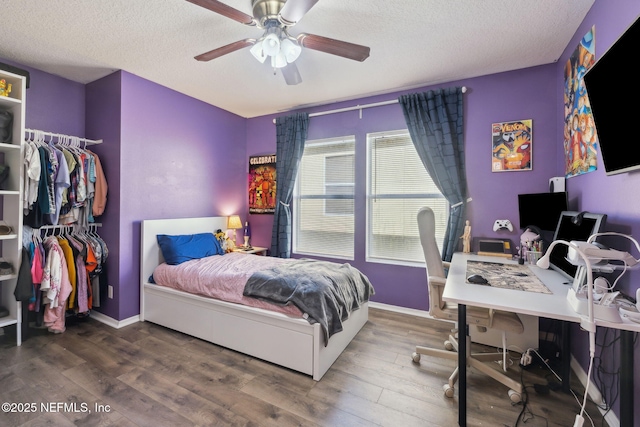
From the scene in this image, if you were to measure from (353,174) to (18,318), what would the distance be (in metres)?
3.65

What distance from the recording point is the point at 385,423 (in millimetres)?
1588

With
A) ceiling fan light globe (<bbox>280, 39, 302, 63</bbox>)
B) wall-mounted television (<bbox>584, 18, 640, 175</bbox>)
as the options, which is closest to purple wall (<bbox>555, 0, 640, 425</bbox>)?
wall-mounted television (<bbox>584, 18, 640, 175</bbox>)

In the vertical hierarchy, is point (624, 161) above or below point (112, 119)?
below

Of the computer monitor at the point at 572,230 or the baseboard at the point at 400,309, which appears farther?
the baseboard at the point at 400,309

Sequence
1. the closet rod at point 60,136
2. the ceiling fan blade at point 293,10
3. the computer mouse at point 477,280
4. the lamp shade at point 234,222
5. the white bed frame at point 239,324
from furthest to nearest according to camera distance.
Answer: the lamp shade at point 234,222, the closet rod at point 60,136, the white bed frame at point 239,324, the computer mouse at point 477,280, the ceiling fan blade at point 293,10

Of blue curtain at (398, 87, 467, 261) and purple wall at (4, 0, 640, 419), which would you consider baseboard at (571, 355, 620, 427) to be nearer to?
purple wall at (4, 0, 640, 419)

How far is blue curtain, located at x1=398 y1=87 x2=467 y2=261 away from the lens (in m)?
2.89

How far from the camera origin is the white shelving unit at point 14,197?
7.77ft

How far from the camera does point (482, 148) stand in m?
2.85

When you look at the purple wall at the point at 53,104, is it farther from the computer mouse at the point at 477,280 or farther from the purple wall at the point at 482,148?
the computer mouse at the point at 477,280

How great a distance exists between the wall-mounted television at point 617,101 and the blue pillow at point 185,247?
138 inches

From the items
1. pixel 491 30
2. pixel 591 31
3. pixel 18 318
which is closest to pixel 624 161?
pixel 591 31

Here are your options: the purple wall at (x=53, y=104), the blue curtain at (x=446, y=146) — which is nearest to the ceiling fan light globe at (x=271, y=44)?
the blue curtain at (x=446, y=146)

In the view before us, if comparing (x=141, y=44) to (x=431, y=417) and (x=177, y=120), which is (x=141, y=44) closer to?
(x=177, y=120)
